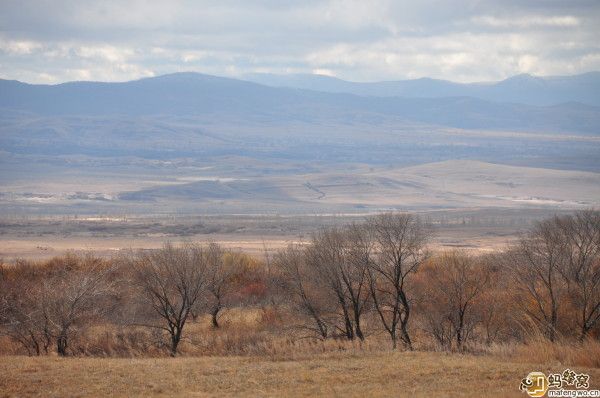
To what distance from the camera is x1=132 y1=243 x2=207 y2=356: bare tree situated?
31.6 meters

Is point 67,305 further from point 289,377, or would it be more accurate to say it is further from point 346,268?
point 289,377

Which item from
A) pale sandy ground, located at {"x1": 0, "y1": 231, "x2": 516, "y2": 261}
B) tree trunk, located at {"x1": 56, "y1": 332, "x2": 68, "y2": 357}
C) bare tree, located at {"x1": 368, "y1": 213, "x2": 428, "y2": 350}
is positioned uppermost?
bare tree, located at {"x1": 368, "y1": 213, "x2": 428, "y2": 350}

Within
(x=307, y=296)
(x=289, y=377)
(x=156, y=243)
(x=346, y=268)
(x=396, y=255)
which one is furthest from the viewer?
(x=156, y=243)

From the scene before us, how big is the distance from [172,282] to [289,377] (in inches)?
611

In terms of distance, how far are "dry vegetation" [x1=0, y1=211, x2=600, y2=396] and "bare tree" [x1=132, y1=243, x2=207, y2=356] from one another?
84 millimetres

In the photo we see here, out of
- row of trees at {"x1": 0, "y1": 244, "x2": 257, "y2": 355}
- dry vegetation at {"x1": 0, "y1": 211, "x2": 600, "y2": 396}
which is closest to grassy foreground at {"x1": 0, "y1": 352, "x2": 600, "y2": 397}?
dry vegetation at {"x1": 0, "y1": 211, "x2": 600, "y2": 396}

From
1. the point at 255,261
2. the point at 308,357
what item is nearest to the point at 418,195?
the point at 255,261

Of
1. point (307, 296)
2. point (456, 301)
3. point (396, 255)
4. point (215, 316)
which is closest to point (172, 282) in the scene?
point (307, 296)

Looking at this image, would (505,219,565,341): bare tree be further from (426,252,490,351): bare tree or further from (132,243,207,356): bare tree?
(132,243,207,356): bare tree

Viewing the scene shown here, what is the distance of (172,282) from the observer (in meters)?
32.5

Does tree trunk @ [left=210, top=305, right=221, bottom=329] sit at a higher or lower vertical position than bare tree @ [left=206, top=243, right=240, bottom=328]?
lower

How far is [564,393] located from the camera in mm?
14945

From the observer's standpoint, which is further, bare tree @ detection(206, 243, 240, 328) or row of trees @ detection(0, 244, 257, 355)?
bare tree @ detection(206, 243, 240, 328)

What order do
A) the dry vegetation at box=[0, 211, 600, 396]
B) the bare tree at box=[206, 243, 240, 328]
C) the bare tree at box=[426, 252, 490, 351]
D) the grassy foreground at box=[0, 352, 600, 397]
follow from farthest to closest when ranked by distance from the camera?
the bare tree at box=[206, 243, 240, 328], the bare tree at box=[426, 252, 490, 351], the dry vegetation at box=[0, 211, 600, 396], the grassy foreground at box=[0, 352, 600, 397]
